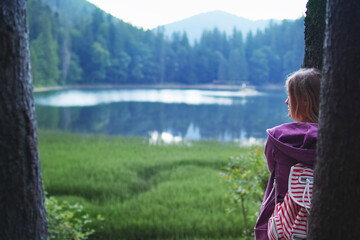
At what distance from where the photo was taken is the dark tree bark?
186cm

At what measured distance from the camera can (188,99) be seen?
37312 millimetres

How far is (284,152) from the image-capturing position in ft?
4.96

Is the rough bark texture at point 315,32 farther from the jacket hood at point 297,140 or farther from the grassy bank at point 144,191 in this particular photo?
the grassy bank at point 144,191

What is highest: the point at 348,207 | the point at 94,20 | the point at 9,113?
the point at 94,20

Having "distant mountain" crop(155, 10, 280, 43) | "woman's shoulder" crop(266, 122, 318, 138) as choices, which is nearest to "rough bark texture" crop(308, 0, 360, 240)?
"woman's shoulder" crop(266, 122, 318, 138)

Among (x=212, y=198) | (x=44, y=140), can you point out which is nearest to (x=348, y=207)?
(x=212, y=198)

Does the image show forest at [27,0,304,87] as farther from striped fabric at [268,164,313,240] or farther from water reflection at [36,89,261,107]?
striped fabric at [268,164,313,240]

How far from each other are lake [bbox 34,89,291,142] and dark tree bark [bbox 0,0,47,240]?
19660 millimetres

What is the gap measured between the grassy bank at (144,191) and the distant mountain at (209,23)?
242 feet

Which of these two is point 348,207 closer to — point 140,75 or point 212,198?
point 212,198

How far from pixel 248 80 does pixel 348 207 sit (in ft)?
140

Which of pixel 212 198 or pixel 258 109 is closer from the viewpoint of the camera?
pixel 212 198

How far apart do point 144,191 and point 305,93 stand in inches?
269

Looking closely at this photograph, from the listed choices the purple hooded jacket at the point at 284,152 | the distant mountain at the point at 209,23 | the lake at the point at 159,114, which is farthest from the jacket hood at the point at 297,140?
the distant mountain at the point at 209,23
